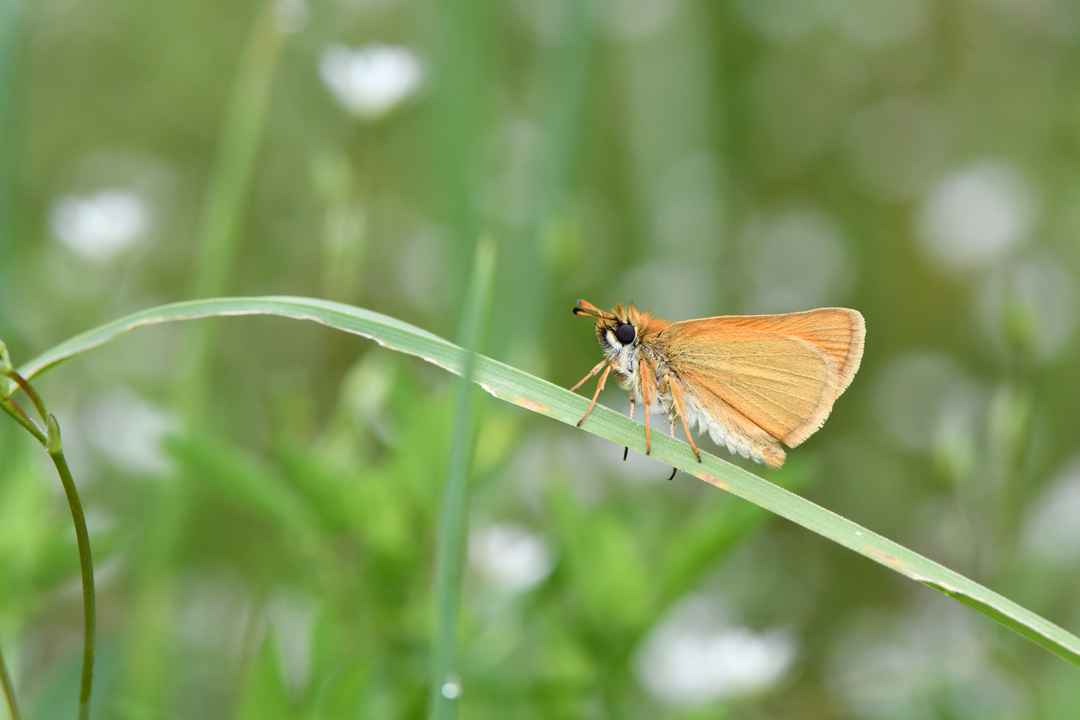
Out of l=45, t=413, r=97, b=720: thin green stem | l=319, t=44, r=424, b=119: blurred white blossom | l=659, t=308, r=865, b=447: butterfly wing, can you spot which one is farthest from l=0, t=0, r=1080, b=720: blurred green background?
l=45, t=413, r=97, b=720: thin green stem

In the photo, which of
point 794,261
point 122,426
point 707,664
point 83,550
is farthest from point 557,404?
point 794,261

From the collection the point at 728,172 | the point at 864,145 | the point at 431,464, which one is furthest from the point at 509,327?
the point at 864,145

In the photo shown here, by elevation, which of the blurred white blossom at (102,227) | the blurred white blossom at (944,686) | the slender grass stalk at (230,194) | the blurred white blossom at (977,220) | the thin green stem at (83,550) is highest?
the blurred white blossom at (977,220)

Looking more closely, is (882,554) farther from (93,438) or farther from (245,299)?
(93,438)

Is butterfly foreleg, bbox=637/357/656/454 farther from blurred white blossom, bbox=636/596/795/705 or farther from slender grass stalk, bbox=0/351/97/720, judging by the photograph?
slender grass stalk, bbox=0/351/97/720

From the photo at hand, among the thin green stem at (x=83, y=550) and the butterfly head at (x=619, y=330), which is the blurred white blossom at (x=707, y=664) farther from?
the thin green stem at (x=83, y=550)

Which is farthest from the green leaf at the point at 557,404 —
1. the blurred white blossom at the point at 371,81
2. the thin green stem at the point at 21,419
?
the blurred white blossom at the point at 371,81
